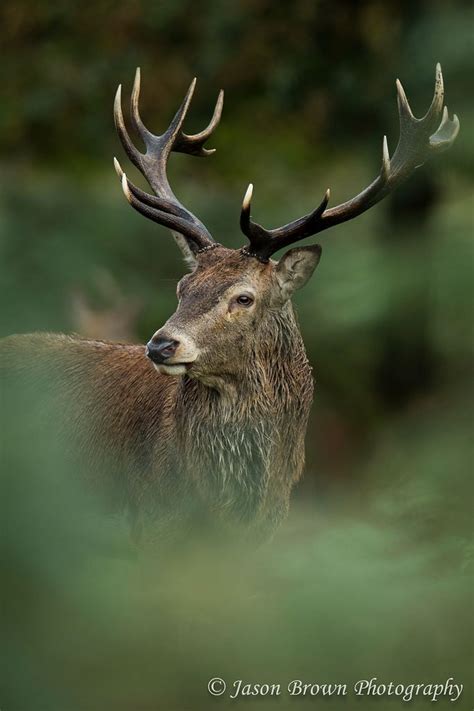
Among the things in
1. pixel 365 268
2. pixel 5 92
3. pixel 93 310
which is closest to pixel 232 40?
pixel 5 92

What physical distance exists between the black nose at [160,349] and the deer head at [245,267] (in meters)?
0.02

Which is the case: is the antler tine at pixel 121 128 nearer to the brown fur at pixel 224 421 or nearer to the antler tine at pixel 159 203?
the antler tine at pixel 159 203

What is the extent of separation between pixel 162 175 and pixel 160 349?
1.38 meters

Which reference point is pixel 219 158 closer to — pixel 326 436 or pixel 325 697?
pixel 326 436

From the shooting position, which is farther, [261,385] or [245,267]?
[261,385]

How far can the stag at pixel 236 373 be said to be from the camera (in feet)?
16.8

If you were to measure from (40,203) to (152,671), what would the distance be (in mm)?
10017

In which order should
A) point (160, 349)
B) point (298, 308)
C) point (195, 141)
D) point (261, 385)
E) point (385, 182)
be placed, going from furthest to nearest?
point (298, 308), point (195, 141), point (261, 385), point (385, 182), point (160, 349)

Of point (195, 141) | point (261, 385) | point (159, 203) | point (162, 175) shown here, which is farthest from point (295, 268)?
point (195, 141)

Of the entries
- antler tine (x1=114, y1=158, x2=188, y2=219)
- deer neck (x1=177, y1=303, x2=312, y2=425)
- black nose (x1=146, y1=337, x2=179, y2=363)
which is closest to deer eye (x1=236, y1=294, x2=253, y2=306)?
deer neck (x1=177, y1=303, x2=312, y2=425)

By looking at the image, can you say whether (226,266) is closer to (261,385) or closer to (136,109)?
(261,385)

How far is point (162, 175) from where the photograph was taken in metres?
5.95

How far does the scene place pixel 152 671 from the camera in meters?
2.01

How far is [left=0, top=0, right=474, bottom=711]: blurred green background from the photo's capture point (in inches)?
79.3
